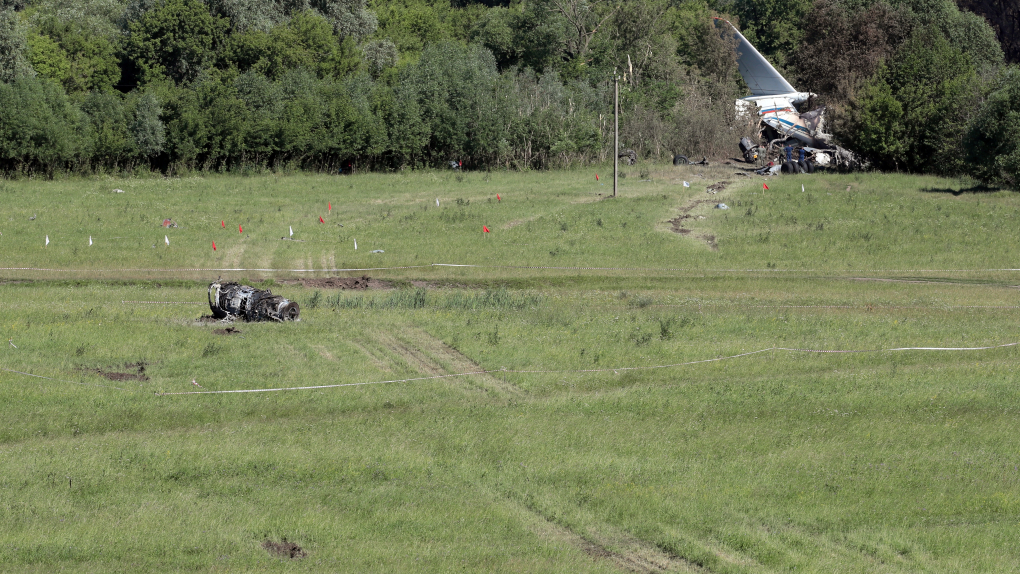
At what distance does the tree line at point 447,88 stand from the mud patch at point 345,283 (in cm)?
1921

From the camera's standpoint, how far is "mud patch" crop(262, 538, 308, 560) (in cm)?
1285

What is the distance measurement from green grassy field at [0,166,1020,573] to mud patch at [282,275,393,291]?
0.63 meters

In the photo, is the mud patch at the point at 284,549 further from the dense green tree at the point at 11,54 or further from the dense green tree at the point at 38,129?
the dense green tree at the point at 11,54

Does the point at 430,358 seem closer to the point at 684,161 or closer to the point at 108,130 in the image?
the point at 108,130

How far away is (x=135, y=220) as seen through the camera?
44750 millimetres

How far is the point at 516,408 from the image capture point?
1969 cm

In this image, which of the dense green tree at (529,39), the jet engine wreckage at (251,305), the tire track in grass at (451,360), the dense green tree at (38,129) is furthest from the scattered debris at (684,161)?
the jet engine wreckage at (251,305)

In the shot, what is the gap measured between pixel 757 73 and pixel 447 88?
31909 mm

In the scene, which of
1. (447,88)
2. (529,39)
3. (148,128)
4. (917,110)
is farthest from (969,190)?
(148,128)

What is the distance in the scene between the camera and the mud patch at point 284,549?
12.9 meters

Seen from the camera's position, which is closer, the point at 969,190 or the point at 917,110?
the point at 969,190

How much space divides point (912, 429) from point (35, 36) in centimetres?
7596

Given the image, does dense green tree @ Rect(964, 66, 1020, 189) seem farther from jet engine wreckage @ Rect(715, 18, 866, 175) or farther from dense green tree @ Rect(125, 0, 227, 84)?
dense green tree @ Rect(125, 0, 227, 84)

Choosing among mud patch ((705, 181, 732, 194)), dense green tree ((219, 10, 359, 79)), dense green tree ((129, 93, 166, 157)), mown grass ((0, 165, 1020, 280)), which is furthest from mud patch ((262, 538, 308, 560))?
dense green tree ((219, 10, 359, 79))
